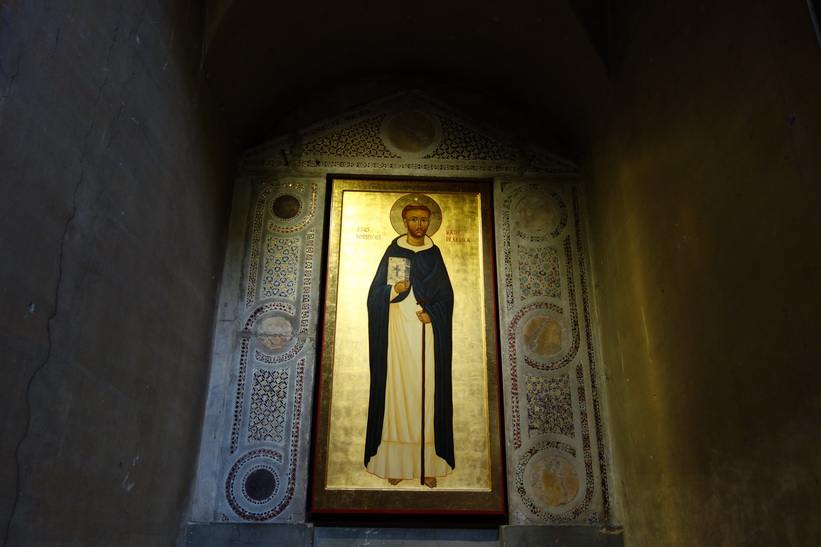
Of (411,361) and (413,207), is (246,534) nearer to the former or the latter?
(411,361)

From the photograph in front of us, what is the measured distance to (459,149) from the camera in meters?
4.94

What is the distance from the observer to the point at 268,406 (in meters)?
4.19

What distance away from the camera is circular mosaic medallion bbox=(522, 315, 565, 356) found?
173 inches

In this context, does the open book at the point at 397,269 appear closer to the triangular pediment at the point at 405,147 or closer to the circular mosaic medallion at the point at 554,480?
the triangular pediment at the point at 405,147

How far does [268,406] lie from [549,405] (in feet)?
5.46

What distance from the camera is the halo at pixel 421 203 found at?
472cm

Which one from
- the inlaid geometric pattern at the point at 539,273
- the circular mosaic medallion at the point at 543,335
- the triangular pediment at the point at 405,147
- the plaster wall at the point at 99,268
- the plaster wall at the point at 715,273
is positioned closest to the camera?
the plaster wall at the point at 99,268

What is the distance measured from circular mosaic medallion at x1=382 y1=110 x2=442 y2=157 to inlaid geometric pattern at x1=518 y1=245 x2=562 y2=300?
988 millimetres

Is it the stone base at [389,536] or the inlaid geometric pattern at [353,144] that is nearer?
the stone base at [389,536]

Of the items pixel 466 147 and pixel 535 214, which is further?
pixel 466 147

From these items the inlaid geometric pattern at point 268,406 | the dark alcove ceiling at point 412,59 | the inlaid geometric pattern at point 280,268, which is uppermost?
the dark alcove ceiling at point 412,59

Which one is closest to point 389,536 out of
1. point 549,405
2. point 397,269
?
point 549,405

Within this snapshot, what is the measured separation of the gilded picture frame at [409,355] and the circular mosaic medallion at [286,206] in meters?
0.24

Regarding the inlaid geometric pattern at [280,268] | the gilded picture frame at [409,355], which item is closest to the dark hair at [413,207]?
the gilded picture frame at [409,355]
